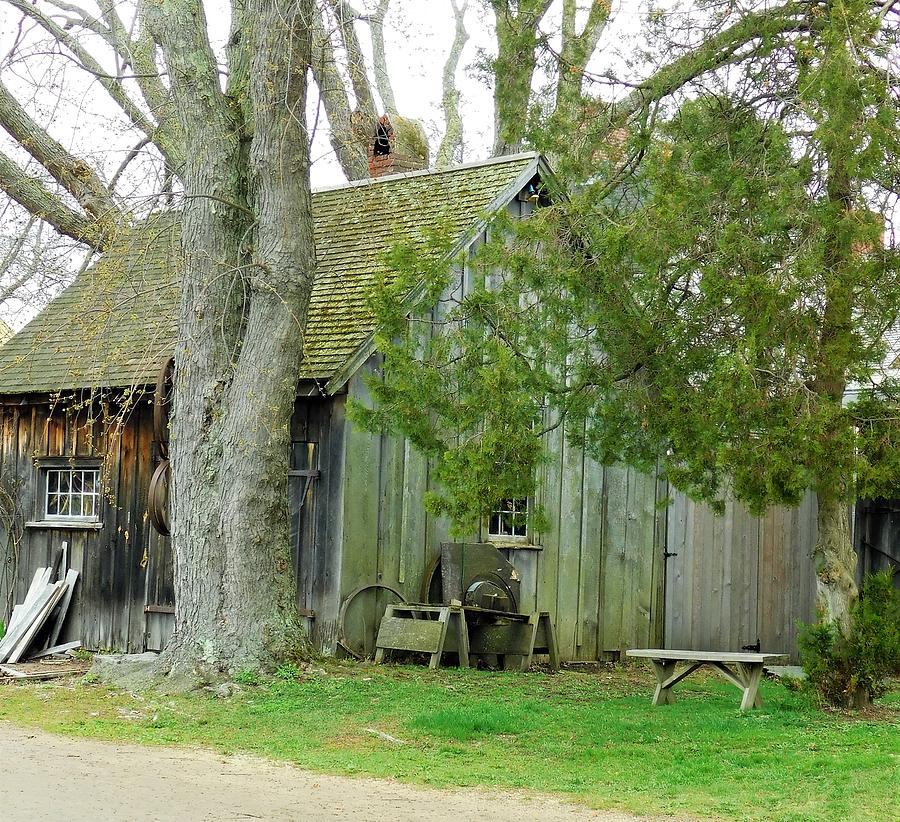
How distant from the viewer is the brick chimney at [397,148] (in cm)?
1787

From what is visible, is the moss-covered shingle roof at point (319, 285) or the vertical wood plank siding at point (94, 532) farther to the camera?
A: the vertical wood plank siding at point (94, 532)

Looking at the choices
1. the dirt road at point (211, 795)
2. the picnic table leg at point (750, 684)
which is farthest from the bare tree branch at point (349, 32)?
the dirt road at point (211, 795)

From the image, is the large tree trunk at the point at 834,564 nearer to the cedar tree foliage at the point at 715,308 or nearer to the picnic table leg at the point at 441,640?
the cedar tree foliage at the point at 715,308

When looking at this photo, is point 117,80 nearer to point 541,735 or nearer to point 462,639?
point 462,639

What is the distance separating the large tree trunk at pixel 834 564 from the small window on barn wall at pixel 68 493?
9.09 m

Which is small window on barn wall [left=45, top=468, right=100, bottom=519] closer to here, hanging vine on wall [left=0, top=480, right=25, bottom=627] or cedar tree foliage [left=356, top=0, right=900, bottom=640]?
hanging vine on wall [left=0, top=480, right=25, bottom=627]

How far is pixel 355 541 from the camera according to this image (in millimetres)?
13609

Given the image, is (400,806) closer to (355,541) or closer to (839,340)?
(839,340)

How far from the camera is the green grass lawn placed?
8047 mm

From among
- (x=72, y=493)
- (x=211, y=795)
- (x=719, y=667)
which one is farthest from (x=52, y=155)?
(x=211, y=795)

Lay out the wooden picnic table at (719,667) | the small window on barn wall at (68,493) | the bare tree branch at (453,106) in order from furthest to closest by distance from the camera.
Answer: the bare tree branch at (453,106)
the small window on barn wall at (68,493)
the wooden picnic table at (719,667)

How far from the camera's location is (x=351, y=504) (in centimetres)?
1361

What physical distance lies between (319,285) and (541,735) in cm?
718

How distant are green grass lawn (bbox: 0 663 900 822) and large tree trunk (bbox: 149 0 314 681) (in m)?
0.85
